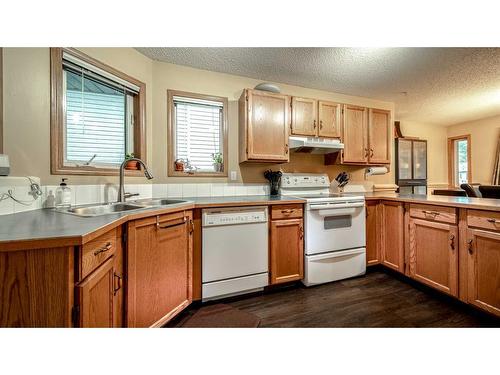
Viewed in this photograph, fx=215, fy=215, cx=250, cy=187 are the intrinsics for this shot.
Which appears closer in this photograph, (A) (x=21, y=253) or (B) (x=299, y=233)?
(A) (x=21, y=253)

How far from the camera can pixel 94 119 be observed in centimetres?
187

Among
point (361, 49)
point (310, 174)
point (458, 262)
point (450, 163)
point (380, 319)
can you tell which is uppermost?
point (361, 49)

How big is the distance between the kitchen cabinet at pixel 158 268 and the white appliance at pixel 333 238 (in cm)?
117

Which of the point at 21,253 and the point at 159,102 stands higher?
the point at 159,102

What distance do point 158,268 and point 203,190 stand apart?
110 centimetres

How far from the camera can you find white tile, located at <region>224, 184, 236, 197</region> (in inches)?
98.9

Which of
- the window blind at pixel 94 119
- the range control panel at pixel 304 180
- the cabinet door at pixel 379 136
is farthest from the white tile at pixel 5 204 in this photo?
the cabinet door at pixel 379 136

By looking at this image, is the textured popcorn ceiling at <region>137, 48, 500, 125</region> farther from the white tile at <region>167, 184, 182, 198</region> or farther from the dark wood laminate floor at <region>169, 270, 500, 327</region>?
the dark wood laminate floor at <region>169, 270, 500, 327</region>

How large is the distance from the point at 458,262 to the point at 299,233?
1269mm

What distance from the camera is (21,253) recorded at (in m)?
0.72

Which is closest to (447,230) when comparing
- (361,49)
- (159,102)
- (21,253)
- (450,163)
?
(361,49)

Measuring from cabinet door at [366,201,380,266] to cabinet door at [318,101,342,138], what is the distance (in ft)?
3.15
